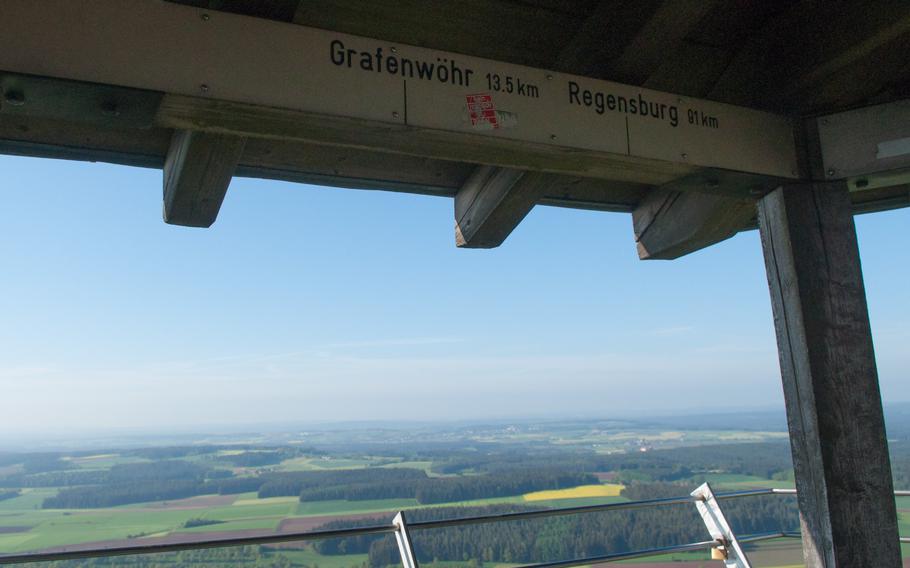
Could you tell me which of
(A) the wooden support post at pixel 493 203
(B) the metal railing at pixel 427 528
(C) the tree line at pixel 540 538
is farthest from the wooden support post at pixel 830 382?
(C) the tree line at pixel 540 538

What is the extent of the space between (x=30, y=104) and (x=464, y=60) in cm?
93

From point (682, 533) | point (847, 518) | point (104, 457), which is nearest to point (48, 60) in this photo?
point (847, 518)

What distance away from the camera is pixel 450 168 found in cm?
222

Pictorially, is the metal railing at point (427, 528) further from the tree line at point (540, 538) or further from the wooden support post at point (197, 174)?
the tree line at point (540, 538)

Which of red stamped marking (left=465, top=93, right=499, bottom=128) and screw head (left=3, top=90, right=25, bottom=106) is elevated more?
red stamped marking (left=465, top=93, right=499, bottom=128)

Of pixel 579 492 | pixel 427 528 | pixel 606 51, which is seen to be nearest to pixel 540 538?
pixel 579 492

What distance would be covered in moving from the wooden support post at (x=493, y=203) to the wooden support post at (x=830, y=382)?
2.43 ft

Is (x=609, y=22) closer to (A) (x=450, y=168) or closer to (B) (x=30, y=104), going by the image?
(A) (x=450, y=168)

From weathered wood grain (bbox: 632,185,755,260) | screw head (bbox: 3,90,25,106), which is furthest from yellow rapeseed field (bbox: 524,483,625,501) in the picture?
screw head (bbox: 3,90,25,106)

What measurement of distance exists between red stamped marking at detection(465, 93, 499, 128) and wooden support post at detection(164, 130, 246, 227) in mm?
564

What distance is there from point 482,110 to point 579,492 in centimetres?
2007

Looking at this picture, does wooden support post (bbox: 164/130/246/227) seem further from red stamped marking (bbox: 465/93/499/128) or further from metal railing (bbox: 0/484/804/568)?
metal railing (bbox: 0/484/804/568)

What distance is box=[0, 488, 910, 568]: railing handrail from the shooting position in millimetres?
Result: 2088

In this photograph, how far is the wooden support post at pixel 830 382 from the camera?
1803 millimetres
